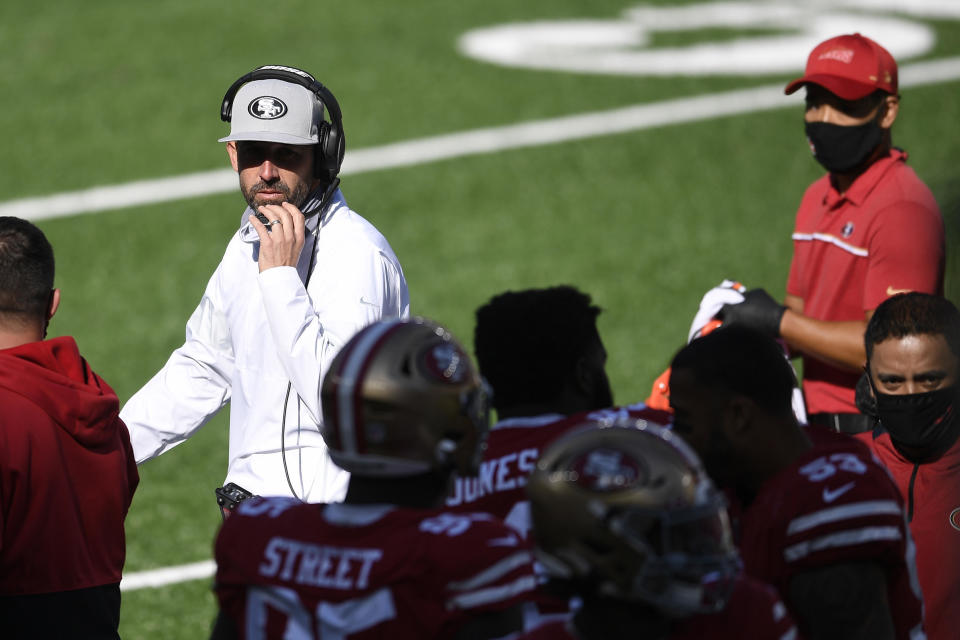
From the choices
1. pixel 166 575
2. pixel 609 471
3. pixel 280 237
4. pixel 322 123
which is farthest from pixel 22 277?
pixel 166 575

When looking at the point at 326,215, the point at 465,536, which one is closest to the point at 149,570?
the point at 326,215

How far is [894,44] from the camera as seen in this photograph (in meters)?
14.1

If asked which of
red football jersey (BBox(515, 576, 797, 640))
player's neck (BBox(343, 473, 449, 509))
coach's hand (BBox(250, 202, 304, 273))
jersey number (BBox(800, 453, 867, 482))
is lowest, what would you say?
red football jersey (BBox(515, 576, 797, 640))

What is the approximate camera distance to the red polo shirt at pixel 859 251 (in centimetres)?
452

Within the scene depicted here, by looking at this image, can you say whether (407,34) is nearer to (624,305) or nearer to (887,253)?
(624,305)

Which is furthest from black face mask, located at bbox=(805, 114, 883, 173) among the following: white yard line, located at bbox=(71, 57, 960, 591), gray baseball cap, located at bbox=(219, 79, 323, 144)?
white yard line, located at bbox=(71, 57, 960, 591)

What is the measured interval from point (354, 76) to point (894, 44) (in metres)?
5.66

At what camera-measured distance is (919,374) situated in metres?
3.83

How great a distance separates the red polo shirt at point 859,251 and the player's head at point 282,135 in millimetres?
1782

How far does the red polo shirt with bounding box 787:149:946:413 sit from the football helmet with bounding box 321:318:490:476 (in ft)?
7.82

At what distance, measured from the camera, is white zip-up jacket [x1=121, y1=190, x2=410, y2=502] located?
12.6 feet

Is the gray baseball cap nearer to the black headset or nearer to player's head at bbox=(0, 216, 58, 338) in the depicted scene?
the black headset

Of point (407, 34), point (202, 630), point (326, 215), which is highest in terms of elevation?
point (407, 34)

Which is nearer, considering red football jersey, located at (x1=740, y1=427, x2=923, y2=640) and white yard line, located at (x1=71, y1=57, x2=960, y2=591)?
red football jersey, located at (x1=740, y1=427, x2=923, y2=640)
